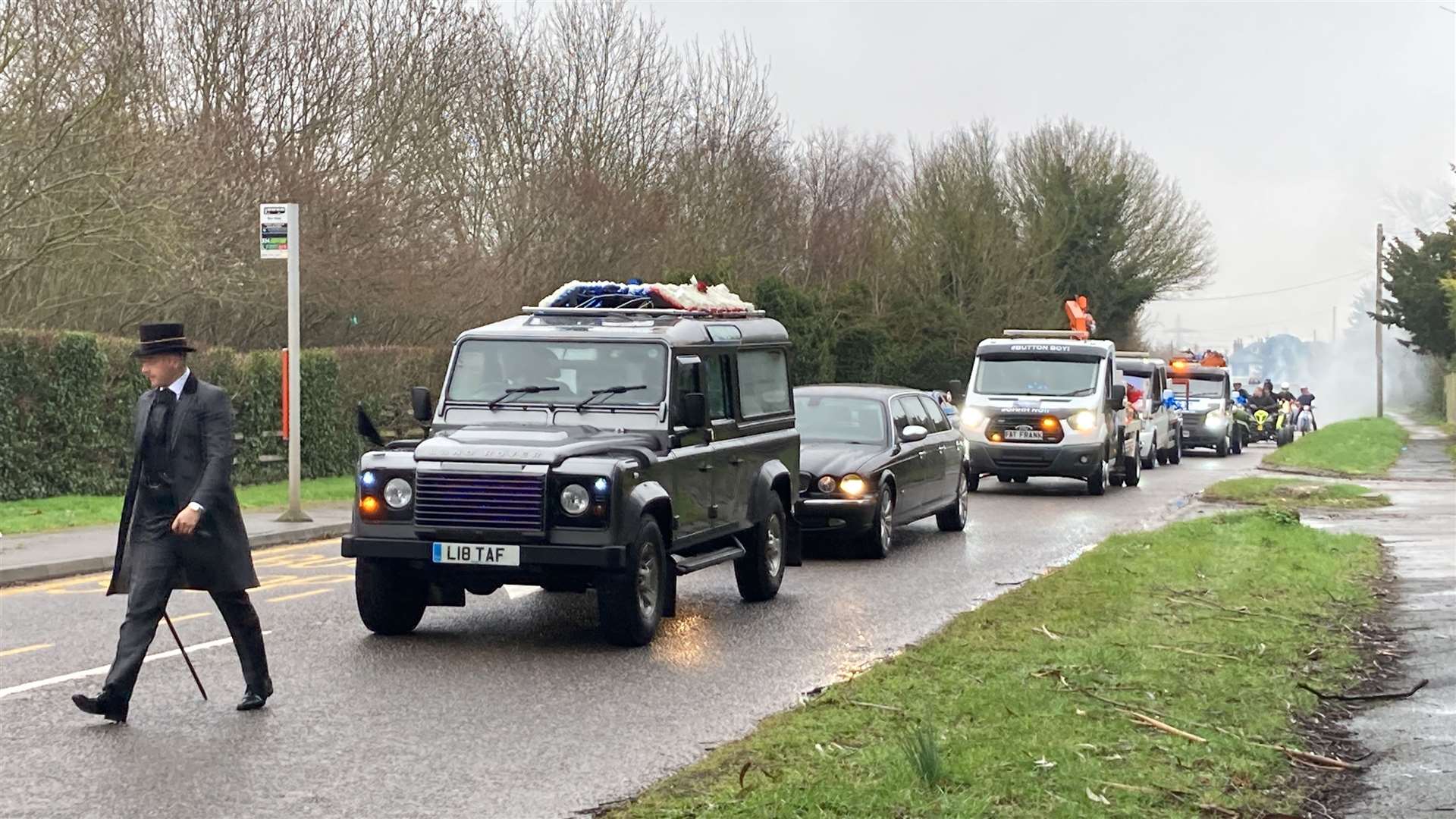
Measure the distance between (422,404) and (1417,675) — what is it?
6231mm

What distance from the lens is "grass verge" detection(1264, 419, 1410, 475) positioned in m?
34.3

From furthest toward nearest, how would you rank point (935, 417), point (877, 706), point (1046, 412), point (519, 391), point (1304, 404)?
point (1304, 404)
point (1046, 412)
point (935, 417)
point (519, 391)
point (877, 706)

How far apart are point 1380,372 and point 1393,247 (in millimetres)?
8332

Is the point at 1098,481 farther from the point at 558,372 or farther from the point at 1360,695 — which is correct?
the point at 1360,695

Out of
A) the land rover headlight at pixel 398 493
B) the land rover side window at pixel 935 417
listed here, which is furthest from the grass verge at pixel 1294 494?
the land rover headlight at pixel 398 493

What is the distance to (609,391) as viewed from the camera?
1215 centimetres

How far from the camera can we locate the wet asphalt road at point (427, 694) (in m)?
7.13

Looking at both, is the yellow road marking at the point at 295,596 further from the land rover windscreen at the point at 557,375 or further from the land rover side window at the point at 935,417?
the land rover side window at the point at 935,417

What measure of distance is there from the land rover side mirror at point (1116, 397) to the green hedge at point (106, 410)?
11427 mm

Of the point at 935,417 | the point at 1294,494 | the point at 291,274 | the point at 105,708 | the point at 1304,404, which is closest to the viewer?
the point at 105,708

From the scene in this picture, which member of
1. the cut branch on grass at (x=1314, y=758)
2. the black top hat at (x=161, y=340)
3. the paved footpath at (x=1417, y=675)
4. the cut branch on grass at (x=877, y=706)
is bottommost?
the paved footpath at (x=1417, y=675)

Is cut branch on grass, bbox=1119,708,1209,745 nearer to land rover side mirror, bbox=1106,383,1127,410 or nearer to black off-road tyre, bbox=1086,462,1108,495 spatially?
black off-road tyre, bbox=1086,462,1108,495

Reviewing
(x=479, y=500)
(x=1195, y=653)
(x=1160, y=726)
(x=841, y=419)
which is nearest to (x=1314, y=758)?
(x=1160, y=726)

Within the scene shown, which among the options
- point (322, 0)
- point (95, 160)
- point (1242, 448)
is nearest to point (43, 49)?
point (95, 160)
